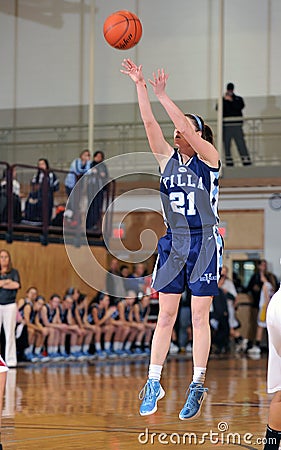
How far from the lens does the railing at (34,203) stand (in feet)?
55.8

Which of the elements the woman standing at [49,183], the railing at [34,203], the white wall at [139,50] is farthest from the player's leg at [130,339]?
the white wall at [139,50]

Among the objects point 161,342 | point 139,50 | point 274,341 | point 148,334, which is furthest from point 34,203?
point 274,341

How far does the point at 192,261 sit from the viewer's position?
7105 mm

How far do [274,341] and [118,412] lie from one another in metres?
3.96

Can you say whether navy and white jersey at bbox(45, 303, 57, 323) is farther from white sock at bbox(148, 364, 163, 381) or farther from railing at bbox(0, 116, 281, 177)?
white sock at bbox(148, 364, 163, 381)

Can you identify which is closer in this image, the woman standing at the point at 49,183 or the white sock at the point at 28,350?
the white sock at the point at 28,350

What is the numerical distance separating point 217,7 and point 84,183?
23.9 ft

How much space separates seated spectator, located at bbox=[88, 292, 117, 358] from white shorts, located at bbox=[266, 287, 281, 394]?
1201 cm

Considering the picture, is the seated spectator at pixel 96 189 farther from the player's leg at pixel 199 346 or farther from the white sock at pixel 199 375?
the white sock at pixel 199 375

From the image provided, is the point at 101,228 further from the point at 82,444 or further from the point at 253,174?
the point at 82,444

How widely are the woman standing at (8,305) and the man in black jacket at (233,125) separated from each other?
755cm

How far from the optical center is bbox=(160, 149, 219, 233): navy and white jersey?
7.00 m

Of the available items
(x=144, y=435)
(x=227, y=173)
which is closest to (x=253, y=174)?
(x=227, y=173)

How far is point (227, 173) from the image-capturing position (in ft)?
70.4
